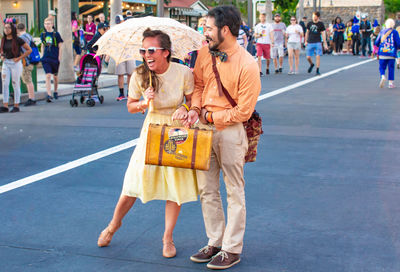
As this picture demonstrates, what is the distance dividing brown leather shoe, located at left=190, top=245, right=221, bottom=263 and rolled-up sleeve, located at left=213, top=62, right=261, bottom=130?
3.10ft

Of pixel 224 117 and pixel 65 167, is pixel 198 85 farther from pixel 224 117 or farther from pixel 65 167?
pixel 65 167

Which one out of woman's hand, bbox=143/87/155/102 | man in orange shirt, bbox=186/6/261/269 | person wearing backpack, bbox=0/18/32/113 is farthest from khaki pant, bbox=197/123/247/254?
person wearing backpack, bbox=0/18/32/113

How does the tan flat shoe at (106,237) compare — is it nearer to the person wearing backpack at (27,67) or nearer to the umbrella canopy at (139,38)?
the umbrella canopy at (139,38)

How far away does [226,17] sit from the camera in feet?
14.0

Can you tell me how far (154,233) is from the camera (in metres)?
5.24

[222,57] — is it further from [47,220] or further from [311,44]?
[311,44]

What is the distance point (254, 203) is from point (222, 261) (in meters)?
1.74

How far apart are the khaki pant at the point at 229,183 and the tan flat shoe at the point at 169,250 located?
363mm

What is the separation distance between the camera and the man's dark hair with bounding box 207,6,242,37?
427cm

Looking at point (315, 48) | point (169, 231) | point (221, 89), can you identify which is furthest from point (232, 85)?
point (315, 48)

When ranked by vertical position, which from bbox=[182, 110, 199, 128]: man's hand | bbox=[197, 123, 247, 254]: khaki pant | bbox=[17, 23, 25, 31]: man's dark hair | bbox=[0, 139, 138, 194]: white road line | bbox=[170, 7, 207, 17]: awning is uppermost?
bbox=[170, 7, 207, 17]: awning

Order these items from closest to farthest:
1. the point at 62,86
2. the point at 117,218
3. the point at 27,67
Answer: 1. the point at 117,218
2. the point at 27,67
3. the point at 62,86

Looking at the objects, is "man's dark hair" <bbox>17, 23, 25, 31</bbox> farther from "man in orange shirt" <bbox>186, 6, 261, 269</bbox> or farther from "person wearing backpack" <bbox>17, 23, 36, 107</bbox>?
"man in orange shirt" <bbox>186, 6, 261, 269</bbox>

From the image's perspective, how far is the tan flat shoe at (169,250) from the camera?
4.68 meters
